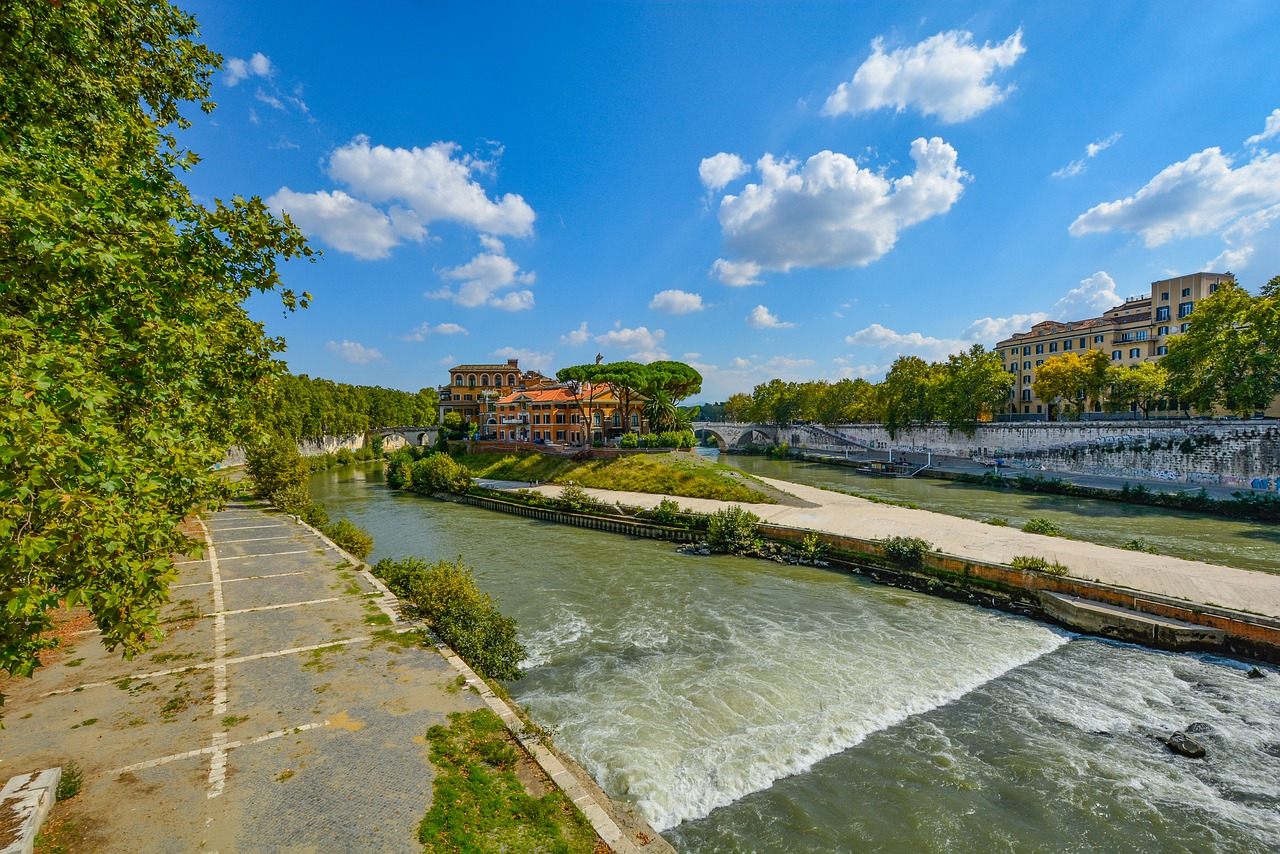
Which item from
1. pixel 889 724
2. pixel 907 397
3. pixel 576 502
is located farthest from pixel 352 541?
pixel 907 397

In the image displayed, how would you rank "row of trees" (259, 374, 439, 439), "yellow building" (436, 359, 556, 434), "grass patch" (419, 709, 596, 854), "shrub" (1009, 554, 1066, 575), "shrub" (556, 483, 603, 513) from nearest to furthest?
"grass patch" (419, 709, 596, 854) → "shrub" (1009, 554, 1066, 575) → "shrub" (556, 483, 603, 513) → "row of trees" (259, 374, 439, 439) → "yellow building" (436, 359, 556, 434)

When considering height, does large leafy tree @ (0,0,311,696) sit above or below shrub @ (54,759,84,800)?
above

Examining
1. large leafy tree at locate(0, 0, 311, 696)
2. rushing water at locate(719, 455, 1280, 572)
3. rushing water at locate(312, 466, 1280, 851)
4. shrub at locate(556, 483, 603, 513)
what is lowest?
rushing water at locate(312, 466, 1280, 851)

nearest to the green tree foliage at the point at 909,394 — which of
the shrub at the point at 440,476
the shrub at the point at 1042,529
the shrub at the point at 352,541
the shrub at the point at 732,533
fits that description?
the shrub at the point at 1042,529

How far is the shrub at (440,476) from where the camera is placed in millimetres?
50188

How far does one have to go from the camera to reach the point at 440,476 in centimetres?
5150

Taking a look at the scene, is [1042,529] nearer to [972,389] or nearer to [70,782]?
[70,782]

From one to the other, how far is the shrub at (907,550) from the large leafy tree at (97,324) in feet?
78.1

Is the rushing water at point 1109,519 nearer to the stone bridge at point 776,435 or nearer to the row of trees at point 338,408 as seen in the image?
the stone bridge at point 776,435

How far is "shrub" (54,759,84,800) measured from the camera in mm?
7832

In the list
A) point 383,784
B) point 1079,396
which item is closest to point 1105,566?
point 383,784

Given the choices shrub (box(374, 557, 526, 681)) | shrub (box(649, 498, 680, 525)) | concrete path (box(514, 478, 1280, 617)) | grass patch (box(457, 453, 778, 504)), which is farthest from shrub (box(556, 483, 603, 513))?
shrub (box(374, 557, 526, 681))

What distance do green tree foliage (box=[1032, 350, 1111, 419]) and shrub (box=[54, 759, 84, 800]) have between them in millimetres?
77796

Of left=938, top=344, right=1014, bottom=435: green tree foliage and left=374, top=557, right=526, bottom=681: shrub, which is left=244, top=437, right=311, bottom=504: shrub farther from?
left=938, top=344, right=1014, bottom=435: green tree foliage
